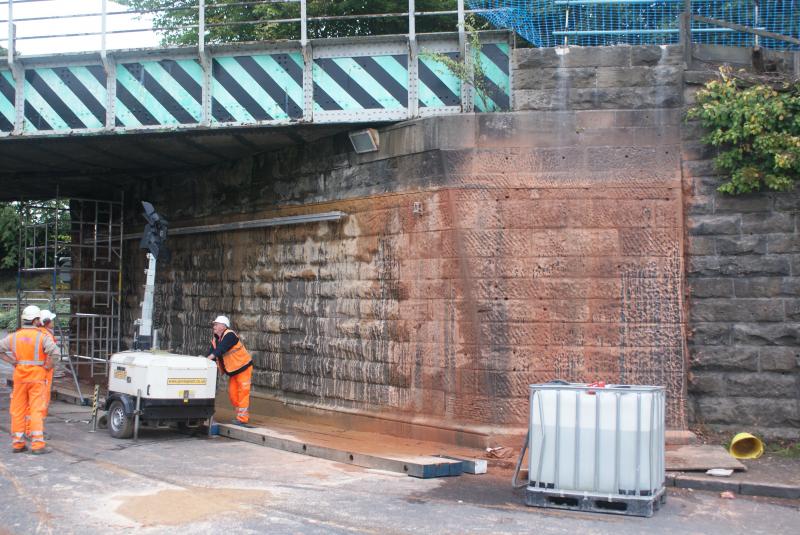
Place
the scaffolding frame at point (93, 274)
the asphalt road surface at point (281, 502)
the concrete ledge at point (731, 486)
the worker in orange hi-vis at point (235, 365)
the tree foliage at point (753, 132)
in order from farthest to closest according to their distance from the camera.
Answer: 1. the scaffolding frame at point (93, 274)
2. the worker in orange hi-vis at point (235, 365)
3. the tree foliage at point (753, 132)
4. the concrete ledge at point (731, 486)
5. the asphalt road surface at point (281, 502)

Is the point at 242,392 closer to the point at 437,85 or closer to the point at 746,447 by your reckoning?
the point at 437,85

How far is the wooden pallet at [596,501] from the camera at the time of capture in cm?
755

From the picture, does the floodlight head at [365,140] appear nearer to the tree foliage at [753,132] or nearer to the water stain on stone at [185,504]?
the tree foliage at [753,132]

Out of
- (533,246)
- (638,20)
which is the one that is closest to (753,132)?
(638,20)

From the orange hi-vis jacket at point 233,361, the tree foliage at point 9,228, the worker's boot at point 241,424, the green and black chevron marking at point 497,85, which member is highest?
the tree foliage at point 9,228

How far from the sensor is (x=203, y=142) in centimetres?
1308

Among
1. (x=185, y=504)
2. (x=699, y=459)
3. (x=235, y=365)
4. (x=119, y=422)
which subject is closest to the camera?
(x=185, y=504)

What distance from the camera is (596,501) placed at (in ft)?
25.4

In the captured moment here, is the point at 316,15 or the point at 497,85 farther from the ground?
the point at 316,15

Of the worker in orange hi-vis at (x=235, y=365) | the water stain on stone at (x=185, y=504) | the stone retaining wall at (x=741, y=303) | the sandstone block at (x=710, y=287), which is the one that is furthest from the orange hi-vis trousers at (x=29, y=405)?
the sandstone block at (x=710, y=287)

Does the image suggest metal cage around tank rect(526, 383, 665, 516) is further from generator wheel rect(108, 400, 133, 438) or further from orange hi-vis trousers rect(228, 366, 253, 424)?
generator wheel rect(108, 400, 133, 438)

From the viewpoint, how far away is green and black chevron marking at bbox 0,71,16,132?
12.1m

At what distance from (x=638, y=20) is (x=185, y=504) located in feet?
28.4

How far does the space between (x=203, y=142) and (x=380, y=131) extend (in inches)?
127
